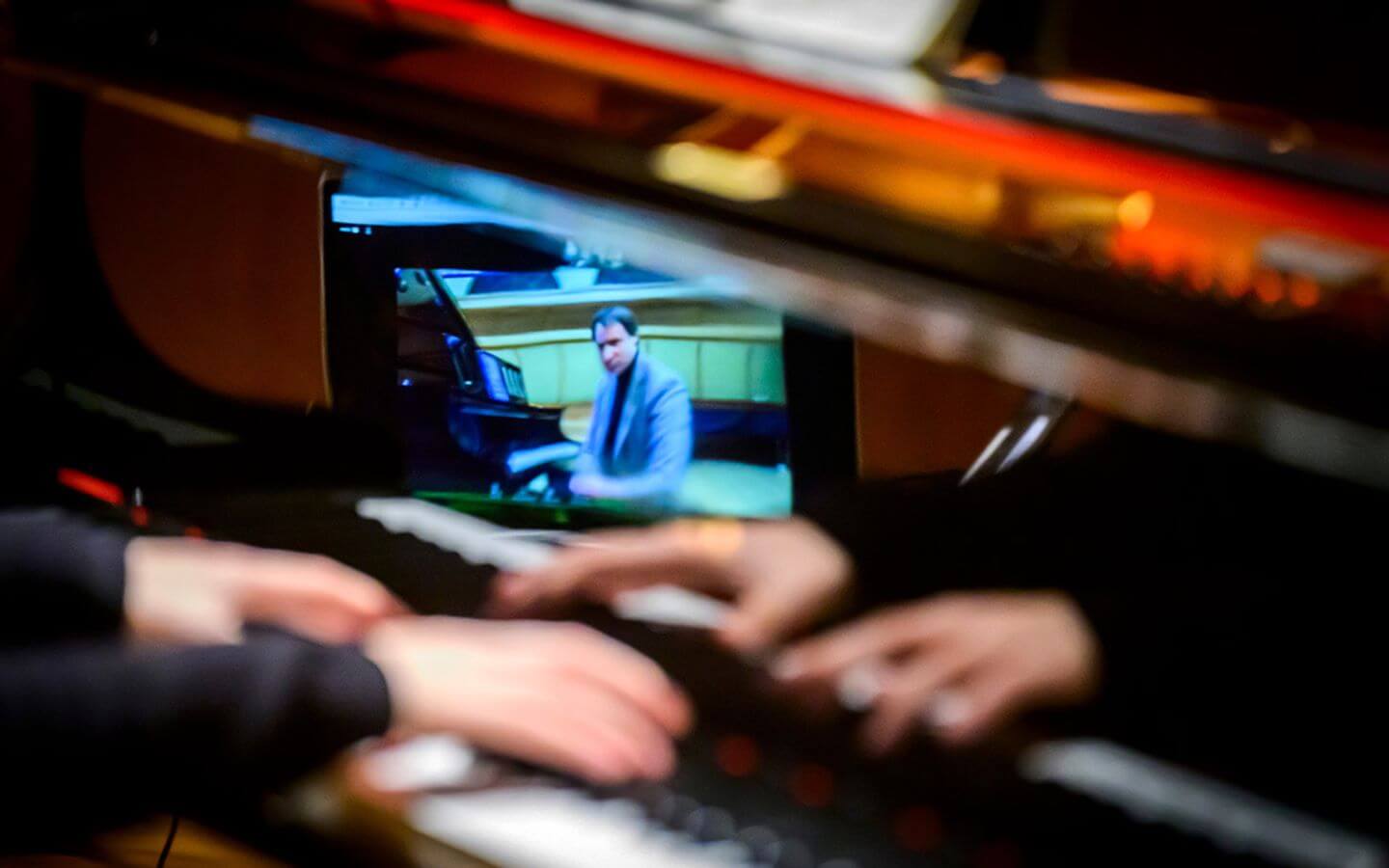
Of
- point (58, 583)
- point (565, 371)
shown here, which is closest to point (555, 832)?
point (565, 371)

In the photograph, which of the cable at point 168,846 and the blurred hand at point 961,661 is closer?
the blurred hand at point 961,661

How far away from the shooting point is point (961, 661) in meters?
0.74

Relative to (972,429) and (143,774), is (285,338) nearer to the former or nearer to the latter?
(143,774)

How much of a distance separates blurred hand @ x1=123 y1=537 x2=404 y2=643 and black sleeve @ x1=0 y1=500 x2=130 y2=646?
1cm

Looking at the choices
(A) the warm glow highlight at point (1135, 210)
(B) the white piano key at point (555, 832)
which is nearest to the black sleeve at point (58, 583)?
(B) the white piano key at point (555, 832)

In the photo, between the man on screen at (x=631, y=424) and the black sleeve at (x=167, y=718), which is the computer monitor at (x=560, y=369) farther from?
the black sleeve at (x=167, y=718)

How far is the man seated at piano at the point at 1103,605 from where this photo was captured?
0.66m

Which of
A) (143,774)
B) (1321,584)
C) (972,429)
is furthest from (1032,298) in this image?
(143,774)

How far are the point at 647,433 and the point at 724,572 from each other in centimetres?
12

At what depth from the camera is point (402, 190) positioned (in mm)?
985

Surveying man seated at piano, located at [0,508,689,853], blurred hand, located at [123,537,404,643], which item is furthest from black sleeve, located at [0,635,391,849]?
blurred hand, located at [123,537,404,643]

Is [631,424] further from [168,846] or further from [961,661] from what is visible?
[168,846]

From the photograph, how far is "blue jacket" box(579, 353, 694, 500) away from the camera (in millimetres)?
865

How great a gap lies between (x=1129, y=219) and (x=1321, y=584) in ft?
0.98
